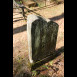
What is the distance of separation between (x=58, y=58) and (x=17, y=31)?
10.0 feet

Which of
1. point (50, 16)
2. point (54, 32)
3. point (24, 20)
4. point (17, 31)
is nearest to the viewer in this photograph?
point (54, 32)

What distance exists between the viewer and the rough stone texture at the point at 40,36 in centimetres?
257

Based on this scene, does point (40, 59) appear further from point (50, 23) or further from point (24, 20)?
point (24, 20)

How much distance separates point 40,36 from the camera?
9.27 ft

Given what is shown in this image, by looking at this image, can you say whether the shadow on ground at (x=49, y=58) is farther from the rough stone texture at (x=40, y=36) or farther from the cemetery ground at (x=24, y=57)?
the rough stone texture at (x=40, y=36)

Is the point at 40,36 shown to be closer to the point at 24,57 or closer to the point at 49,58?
the point at 49,58

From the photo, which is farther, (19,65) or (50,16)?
(50,16)

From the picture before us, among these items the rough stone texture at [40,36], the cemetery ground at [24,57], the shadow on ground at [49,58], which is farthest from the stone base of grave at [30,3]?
the rough stone texture at [40,36]

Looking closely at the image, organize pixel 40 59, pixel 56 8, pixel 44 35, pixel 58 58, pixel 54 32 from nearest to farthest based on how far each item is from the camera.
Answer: pixel 44 35 < pixel 54 32 < pixel 40 59 < pixel 58 58 < pixel 56 8

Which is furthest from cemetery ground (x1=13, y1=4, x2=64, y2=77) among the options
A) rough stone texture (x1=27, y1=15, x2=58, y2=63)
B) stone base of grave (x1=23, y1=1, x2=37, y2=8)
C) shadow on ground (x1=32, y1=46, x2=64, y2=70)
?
stone base of grave (x1=23, y1=1, x2=37, y2=8)

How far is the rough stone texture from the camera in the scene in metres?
2.57

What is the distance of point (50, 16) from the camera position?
695cm

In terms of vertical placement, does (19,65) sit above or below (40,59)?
below

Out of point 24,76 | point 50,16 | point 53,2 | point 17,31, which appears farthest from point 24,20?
point 24,76
